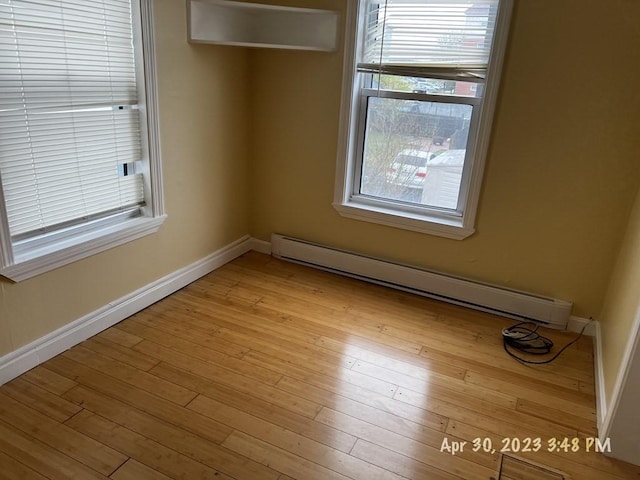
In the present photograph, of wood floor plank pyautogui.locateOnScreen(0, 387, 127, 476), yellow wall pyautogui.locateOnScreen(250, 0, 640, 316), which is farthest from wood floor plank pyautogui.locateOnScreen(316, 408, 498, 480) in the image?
yellow wall pyautogui.locateOnScreen(250, 0, 640, 316)

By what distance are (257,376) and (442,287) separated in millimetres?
1393

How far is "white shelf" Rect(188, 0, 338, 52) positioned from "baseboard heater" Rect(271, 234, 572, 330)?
4.36 ft

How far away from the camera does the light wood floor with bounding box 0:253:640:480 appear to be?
1.85 metres

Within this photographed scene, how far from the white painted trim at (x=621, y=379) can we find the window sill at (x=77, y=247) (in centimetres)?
237

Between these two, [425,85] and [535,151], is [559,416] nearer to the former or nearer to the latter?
[535,151]

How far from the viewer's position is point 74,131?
2.31 meters

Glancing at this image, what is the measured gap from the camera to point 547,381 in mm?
2424

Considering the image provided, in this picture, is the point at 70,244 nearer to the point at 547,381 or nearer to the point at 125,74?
the point at 125,74

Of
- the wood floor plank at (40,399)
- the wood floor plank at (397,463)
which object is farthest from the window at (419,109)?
the wood floor plank at (40,399)

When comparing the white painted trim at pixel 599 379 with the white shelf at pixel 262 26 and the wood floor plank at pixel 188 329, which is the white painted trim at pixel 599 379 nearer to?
the wood floor plank at pixel 188 329

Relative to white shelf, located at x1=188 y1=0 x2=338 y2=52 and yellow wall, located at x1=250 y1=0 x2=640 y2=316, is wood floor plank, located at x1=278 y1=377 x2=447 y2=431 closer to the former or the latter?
yellow wall, located at x1=250 y1=0 x2=640 y2=316

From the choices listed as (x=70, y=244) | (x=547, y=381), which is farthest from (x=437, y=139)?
(x=70, y=244)

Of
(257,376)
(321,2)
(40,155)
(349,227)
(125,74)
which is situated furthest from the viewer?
(349,227)

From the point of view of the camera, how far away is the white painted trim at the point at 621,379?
6.05ft
